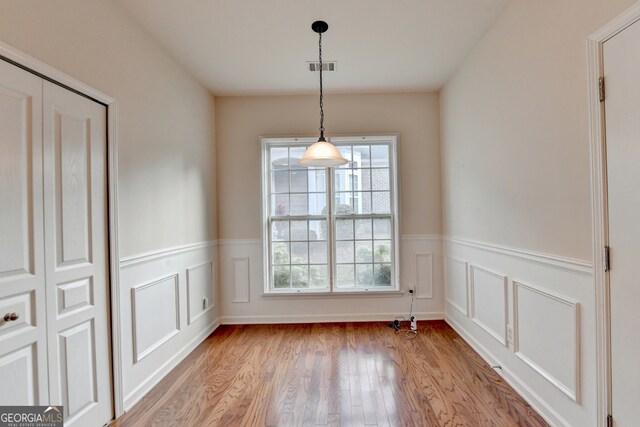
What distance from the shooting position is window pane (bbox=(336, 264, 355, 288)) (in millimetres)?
3902

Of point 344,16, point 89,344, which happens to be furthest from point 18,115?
point 344,16

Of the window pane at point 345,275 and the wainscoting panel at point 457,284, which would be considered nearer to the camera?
the wainscoting panel at point 457,284

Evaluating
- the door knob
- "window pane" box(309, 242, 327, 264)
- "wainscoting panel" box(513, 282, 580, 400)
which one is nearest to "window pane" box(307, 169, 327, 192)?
"window pane" box(309, 242, 327, 264)

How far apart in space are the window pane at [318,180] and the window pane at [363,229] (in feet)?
2.01

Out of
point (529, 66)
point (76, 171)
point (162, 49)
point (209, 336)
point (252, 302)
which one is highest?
point (162, 49)

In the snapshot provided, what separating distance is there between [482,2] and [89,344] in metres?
3.53

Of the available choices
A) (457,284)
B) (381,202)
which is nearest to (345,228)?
(381,202)

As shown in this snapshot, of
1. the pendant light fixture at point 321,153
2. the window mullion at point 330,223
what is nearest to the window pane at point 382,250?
the window mullion at point 330,223

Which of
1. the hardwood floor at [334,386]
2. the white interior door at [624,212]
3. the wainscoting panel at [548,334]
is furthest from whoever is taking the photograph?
the hardwood floor at [334,386]

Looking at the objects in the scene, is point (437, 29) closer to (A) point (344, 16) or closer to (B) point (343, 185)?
(A) point (344, 16)

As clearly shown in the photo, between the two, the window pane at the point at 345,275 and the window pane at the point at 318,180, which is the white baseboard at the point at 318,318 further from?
the window pane at the point at 318,180

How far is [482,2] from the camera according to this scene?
2.29 m

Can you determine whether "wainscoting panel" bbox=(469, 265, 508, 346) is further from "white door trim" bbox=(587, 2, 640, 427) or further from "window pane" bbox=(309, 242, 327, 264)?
"window pane" bbox=(309, 242, 327, 264)

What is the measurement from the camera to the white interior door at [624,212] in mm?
1405
